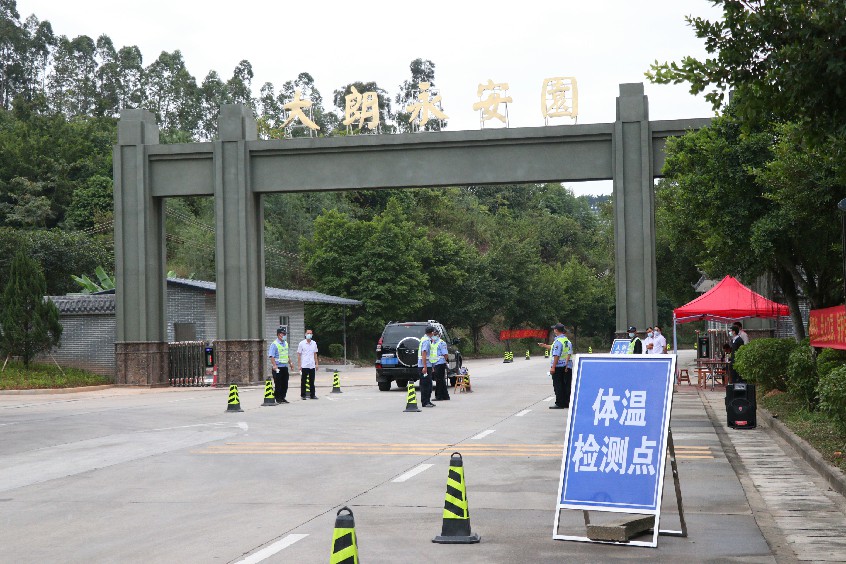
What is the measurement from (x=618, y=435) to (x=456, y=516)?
1481mm

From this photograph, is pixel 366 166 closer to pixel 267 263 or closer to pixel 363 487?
pixel 363 487

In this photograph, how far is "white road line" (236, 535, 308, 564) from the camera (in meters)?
7.96

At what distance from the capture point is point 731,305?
3100 centimetres

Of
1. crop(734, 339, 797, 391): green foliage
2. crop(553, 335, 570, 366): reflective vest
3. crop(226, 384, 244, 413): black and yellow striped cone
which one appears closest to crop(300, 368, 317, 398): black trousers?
crop(226, 384, 244, 413): black and yellow striped cone

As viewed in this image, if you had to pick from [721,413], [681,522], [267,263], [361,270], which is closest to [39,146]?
[267,263]

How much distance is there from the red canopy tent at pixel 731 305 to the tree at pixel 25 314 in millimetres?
20627

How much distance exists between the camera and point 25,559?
8180mm

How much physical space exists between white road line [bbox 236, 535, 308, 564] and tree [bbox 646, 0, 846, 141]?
5423 mm

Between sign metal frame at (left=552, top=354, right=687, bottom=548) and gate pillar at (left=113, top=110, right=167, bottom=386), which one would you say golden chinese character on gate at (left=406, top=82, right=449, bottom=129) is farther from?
sign metal frame at (left=552, top=354, right=687, bottom=548)

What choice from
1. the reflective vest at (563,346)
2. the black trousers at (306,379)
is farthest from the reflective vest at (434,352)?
the reflective vest at (563,346)

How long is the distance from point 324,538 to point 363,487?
116 inches

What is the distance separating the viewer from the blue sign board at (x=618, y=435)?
8.48 m

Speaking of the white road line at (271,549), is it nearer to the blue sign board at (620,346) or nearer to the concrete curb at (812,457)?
the concrete curb at (812,457)

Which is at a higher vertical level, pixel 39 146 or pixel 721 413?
pixel 39 146
